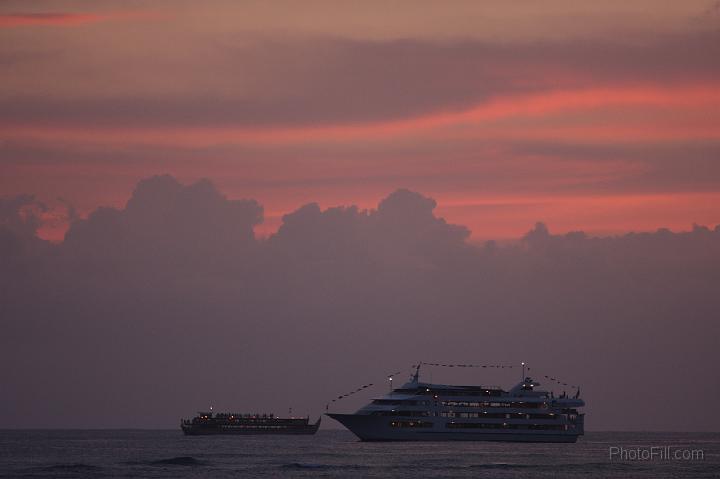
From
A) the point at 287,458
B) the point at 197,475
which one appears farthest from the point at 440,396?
the point at 197,475

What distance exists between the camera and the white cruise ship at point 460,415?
184 metres

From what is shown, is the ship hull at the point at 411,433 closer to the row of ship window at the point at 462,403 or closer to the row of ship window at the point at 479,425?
the row of ship window at the point at 479,425

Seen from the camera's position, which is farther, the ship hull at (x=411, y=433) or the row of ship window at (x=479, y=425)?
the row of ship window at (x=479, y=425)

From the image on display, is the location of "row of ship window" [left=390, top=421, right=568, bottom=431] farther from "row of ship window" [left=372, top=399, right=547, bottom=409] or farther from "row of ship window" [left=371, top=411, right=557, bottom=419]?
"row of ship window" [left=372, top=399, right=547, bottom=409]

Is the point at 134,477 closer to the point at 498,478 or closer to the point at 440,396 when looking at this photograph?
the point at 498,478

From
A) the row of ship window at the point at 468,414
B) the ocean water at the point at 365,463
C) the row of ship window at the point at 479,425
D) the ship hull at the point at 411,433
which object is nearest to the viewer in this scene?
the ocean water at the point at 365,463

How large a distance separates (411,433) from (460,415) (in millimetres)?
8990

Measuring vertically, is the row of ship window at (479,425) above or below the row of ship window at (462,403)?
below

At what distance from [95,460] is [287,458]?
2649 centimetres

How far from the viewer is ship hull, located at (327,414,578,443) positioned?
604ft

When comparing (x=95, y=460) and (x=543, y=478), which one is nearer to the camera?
(x=543, y=478)

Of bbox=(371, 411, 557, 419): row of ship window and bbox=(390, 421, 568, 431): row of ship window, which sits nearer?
bbox=(371, 411, 557, 419): row of ship window

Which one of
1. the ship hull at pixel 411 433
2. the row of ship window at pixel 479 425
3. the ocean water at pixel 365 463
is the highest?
the row of ship window at pixel 479 425

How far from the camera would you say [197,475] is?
127562mm
